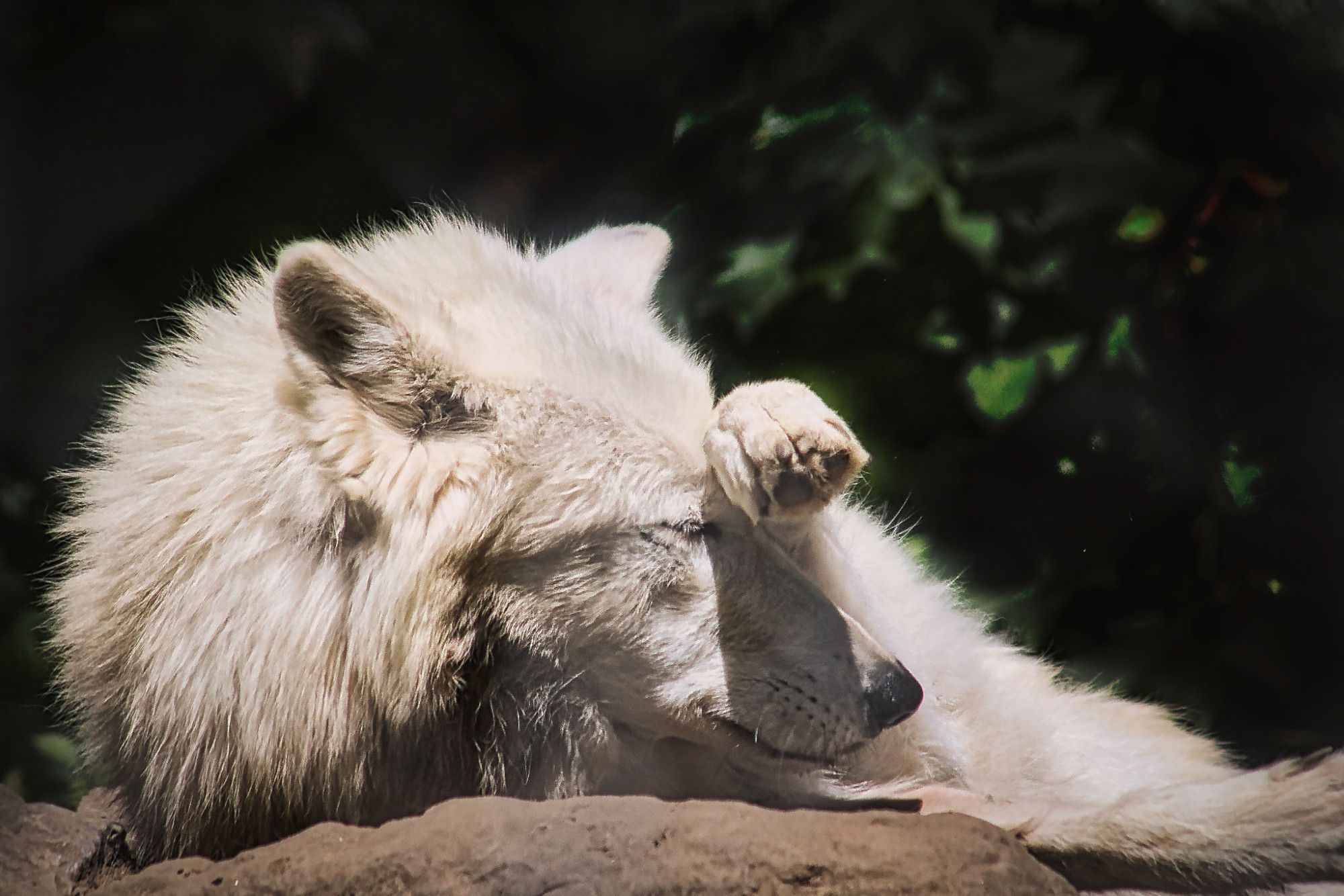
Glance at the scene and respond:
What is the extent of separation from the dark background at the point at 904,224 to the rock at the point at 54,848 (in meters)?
0.20

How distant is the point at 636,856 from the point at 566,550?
1.69 ft

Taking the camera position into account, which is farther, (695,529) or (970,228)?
(970,228)

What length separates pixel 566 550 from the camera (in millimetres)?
1723

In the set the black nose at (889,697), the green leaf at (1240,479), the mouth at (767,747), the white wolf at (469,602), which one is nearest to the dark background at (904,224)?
the green leaf at (1240,479)

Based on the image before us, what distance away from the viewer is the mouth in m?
1.75

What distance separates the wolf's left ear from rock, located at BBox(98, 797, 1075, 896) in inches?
44.5

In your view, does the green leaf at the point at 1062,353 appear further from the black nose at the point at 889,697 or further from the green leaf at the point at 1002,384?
the black nose at the point at 889,697

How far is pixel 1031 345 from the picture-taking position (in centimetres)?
274

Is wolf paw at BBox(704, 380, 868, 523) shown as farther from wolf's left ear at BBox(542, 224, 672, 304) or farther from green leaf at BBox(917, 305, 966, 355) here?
green leaf at BBox(917, 305, 966, 355)

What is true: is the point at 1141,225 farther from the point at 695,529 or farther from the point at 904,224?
the point at 695,529

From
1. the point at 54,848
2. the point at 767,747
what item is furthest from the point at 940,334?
the point at 54,848

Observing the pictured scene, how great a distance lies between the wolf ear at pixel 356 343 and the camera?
1.60m

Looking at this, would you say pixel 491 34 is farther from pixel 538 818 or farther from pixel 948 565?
pixel 948 565

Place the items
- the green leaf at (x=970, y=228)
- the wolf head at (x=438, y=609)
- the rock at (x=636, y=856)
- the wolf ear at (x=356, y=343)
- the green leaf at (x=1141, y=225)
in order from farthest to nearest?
1. the green leaf at (x=970, y=228)
2. the green leaf at (x=1141, y=225)
3. the wolf head at (x=438, y=609)
4. the wolf ear at (x=356, y=343)
5. the rock at (x=636, y=856)
